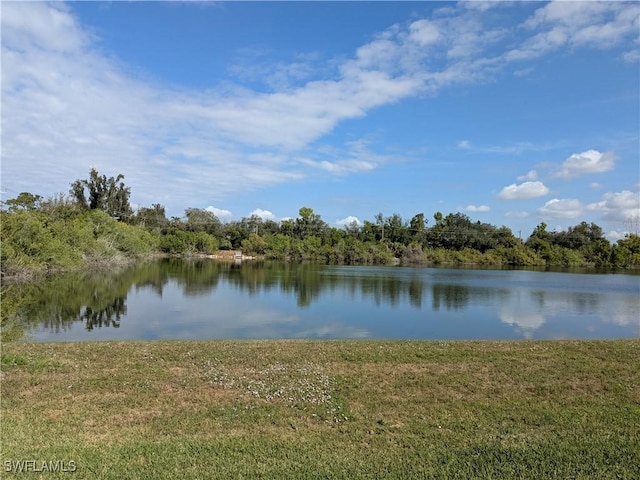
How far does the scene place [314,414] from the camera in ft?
19.2

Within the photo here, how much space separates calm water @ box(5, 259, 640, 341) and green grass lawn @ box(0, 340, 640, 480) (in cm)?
584

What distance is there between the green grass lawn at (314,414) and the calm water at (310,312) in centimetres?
584

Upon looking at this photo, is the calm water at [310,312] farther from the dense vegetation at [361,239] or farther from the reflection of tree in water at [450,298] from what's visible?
the dense vegetation at [361,239]

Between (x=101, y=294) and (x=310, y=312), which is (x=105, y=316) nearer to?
(x=101, y=294)

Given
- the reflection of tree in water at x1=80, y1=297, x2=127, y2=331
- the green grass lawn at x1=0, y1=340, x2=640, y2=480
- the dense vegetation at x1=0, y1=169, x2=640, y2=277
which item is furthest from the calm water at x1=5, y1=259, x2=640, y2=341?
the dense vegetation at x1=0, y1=169, x2=640, y2=277

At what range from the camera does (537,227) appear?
297 ft

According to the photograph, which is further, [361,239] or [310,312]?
[361,239]

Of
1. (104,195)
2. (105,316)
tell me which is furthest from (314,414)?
(104,195)

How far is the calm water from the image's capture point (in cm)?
1515

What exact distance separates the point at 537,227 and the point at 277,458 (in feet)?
316

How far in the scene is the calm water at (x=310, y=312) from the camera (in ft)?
49.7

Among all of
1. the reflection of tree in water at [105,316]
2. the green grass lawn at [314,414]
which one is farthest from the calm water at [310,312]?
the green grass lawn at [314,414]

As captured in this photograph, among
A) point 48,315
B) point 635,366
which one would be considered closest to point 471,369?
point 635,366

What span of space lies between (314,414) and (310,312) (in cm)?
1391
